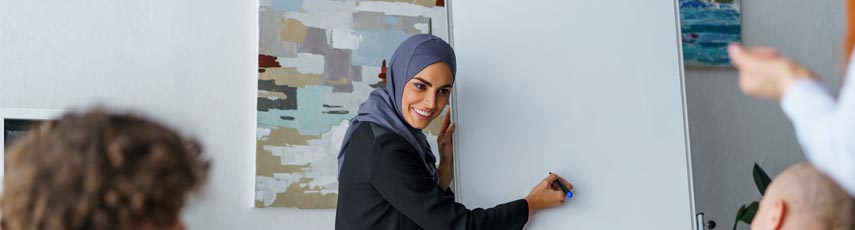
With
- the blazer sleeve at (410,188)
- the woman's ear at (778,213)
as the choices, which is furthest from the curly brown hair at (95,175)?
the blazer sleeve at (410,188)

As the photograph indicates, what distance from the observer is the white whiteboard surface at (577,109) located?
8.24 ft

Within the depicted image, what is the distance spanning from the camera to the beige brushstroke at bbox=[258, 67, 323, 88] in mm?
2744

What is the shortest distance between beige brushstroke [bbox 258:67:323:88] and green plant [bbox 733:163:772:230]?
1.34m

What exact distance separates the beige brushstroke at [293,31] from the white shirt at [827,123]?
6.67 feet

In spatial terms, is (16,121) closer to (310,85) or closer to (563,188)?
(310,85)

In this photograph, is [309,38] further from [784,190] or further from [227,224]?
[784,190]

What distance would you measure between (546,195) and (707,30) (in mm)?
1071

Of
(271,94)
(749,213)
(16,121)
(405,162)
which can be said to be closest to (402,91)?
(405,162)

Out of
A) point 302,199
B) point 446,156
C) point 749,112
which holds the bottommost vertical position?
point 302,199

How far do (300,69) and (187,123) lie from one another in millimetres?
335

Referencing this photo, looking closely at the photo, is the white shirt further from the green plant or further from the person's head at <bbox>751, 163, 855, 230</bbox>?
the green plant

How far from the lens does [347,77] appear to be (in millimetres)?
2797

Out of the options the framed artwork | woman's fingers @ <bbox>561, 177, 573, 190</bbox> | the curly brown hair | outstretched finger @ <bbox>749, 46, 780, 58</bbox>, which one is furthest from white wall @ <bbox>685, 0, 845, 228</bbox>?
the curly brown hair

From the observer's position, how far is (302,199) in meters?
2.73
